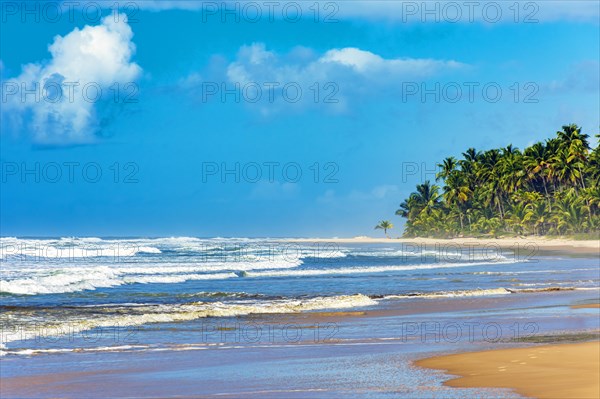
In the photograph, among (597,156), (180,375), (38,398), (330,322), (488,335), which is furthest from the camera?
(597,156)

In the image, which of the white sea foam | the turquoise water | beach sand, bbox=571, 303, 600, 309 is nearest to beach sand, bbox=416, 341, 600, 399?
the turquoise water

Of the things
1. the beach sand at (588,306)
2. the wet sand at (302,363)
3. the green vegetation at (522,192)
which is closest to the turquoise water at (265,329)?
the wet sand at (302,363)

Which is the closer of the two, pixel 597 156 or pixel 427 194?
pixel 597 156

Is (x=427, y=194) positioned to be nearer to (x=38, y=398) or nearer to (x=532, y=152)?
(x=532, y=152)

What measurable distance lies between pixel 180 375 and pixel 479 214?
92.8 metres

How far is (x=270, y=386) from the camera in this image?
10617mm

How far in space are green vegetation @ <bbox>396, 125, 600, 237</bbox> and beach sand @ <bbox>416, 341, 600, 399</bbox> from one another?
2606 inches

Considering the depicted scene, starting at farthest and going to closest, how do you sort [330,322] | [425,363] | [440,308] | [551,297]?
[551,297] → [440,308] → [330,322] → [425,363]

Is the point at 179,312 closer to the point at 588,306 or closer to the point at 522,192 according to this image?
the point at 588,306

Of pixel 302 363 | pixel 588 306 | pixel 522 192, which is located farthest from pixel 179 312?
pixel 522 192

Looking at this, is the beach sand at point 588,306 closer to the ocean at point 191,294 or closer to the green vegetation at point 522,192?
the ocean at point 191,294

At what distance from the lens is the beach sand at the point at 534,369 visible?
9954 mm

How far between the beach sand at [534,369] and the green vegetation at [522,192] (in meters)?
66.2

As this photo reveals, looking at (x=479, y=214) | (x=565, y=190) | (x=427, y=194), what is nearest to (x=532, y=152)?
(x=565, y=190)
